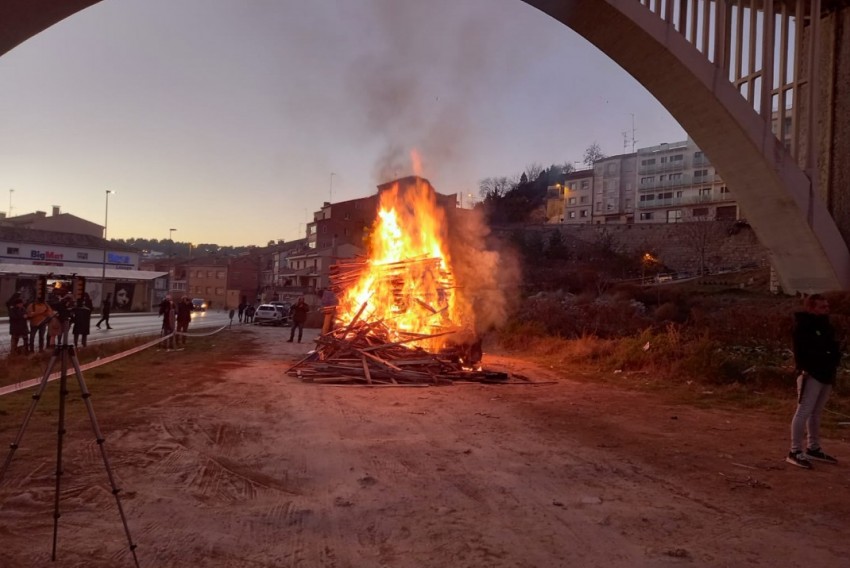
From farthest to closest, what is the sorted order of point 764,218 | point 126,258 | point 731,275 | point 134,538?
1. point 126,258
2. point 731,275
3. point 764,218
4. point 134,538

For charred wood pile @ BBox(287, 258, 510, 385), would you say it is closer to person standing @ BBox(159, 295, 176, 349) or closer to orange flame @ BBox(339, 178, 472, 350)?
orange flame @ BBox(339, 178, 472, 350)

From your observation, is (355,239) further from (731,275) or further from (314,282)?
(731,275)

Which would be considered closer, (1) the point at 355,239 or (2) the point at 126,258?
(2) the point at 126,258

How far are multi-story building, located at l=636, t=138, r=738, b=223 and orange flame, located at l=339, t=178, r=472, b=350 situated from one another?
A: 55.6m

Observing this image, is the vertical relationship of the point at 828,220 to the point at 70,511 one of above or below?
above

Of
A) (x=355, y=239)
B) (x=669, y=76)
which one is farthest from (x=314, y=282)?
(x=669, y=76)

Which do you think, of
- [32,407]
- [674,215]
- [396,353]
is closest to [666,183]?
[674,215]

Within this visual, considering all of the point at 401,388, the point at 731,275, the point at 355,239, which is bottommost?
the point at 401,388

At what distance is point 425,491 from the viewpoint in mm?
4746

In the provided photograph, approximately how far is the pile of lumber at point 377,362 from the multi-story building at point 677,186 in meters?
58.5

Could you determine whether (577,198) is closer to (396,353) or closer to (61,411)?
(396,353)

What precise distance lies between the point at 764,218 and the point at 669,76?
595cm

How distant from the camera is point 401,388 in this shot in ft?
34.7

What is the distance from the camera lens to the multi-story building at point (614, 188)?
74.9m
